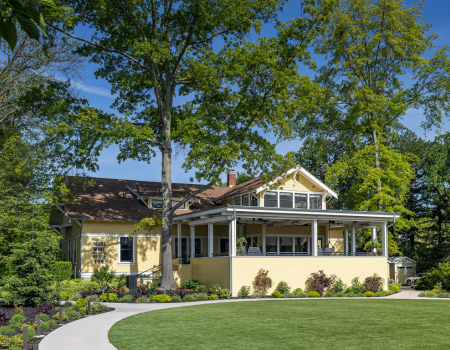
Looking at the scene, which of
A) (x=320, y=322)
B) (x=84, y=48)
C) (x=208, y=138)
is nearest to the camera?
(x=320, y=322)

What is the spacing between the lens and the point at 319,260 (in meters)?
24.5

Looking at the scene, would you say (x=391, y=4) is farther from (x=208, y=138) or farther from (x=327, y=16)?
(x=208, y=138)

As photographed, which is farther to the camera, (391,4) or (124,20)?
(391,4)

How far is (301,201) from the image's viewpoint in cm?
3059

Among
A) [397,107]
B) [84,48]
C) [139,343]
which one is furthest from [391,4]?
[139,343]

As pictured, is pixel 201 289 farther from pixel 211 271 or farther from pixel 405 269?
pixel 405 269

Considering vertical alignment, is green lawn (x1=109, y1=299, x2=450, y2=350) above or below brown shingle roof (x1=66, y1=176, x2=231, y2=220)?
below

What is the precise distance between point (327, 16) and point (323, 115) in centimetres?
1152

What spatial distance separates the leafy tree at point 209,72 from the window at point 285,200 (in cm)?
570

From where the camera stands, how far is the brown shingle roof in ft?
88.5

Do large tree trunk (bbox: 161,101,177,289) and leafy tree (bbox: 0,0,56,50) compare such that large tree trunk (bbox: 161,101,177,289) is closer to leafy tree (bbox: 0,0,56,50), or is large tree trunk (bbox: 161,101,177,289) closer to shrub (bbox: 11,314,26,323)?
shrub (bbox: 11,314,26,323)

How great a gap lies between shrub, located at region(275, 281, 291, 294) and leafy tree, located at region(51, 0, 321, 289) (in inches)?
227

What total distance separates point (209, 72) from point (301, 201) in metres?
11.8

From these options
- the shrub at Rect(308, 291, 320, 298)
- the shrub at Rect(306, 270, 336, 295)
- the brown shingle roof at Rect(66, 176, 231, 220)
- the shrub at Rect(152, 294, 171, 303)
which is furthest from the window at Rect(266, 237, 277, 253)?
the shrub at Rect(152, 294, 171, 303)
